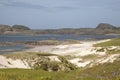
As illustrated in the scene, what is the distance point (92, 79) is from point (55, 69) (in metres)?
26.6

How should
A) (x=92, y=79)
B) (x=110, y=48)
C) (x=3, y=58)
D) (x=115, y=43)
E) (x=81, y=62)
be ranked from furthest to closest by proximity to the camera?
(x=115, y=43) < (x=110, y=48) < (x=81, y=62) < (x=3, y=58) < (x=92, y=79)

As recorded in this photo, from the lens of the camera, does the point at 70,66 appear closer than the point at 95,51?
Yes

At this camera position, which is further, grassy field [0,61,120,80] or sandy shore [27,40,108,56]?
sandy shore [27,40,108,56]

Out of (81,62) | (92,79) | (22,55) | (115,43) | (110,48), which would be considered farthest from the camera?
(115,43)

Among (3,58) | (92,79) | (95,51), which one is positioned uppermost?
(92,79)

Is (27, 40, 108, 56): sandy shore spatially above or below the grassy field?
below

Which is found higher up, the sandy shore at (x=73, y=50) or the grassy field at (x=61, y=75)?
the grassy field at (x=61, y=75)

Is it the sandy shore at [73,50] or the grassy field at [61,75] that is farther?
the sandy shore at [73,50]

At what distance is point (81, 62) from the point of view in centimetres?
5694

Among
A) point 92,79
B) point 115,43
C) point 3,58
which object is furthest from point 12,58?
point 115,43

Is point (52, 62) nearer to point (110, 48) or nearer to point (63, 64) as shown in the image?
point (63, 64)

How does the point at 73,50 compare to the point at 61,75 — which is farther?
the point at 73,50

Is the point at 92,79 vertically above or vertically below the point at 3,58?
above

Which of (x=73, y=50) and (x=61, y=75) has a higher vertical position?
(x=61, y=75)
